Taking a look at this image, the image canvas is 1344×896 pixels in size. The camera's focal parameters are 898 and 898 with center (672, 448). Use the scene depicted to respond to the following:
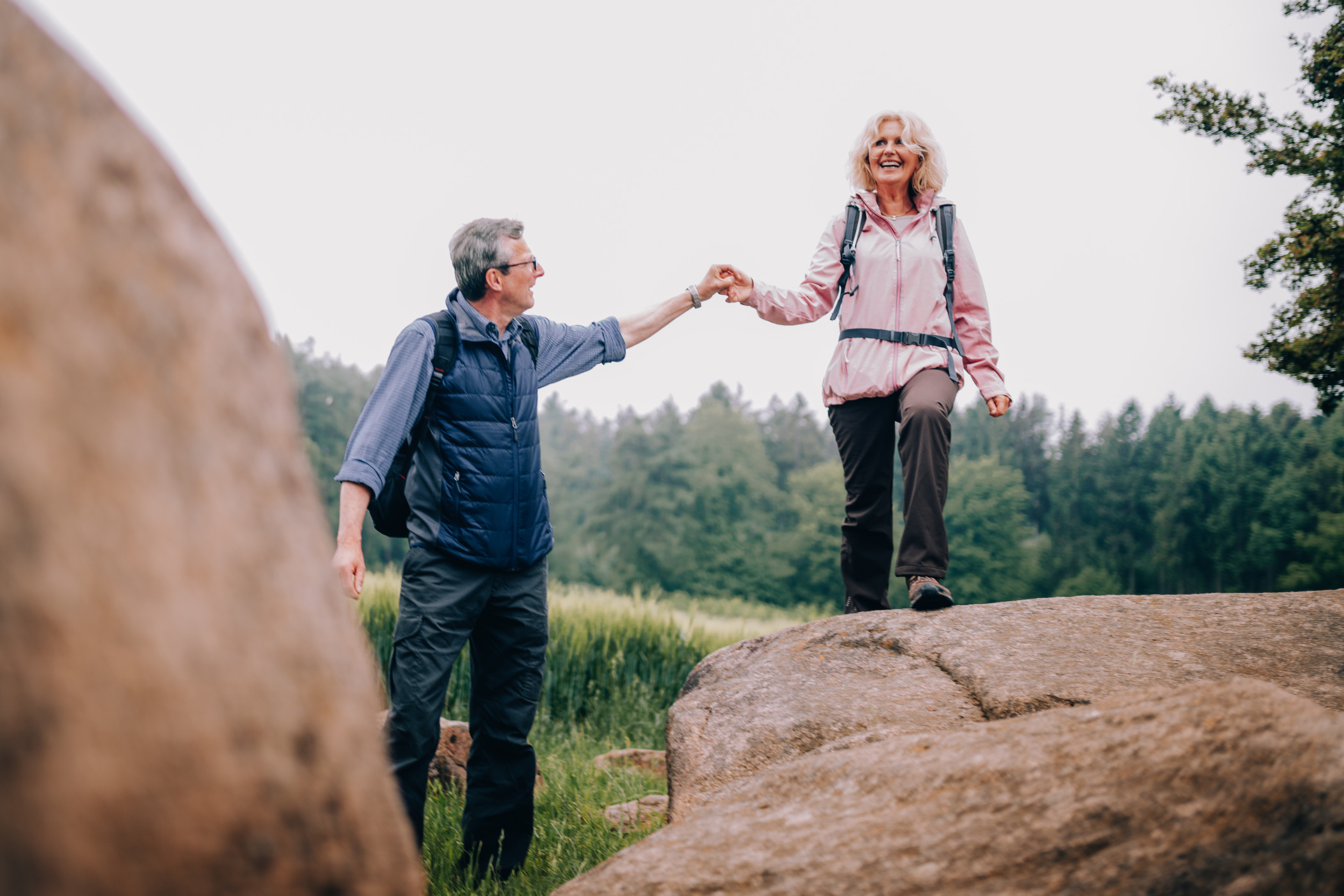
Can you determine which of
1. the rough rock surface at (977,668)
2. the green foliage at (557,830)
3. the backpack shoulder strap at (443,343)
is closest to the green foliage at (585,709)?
the green foliage at (557,830)

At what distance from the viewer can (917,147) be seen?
14.0 ft

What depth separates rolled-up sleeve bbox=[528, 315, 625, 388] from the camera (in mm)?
3883

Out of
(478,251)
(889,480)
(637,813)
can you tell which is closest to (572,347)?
(478,251)

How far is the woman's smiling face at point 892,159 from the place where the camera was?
426cm

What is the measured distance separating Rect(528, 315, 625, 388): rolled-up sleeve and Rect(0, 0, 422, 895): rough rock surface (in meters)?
2.65

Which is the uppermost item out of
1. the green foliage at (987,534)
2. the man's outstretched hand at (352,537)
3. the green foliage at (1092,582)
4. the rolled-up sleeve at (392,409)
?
the rolled-up sleeve at (392,409)

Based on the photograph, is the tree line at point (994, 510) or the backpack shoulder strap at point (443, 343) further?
the tree line at point (994, 510)

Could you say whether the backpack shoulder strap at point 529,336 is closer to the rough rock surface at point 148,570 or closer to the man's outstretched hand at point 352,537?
the man's outstretched hand at point 352,537

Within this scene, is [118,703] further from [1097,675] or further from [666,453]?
[666,453]

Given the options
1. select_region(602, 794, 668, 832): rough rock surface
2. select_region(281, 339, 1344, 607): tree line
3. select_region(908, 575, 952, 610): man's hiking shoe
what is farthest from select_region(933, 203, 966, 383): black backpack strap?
select_region(281, 339, 1344, 607): tree line

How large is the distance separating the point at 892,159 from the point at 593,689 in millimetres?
6663

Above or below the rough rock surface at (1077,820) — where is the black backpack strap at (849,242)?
above

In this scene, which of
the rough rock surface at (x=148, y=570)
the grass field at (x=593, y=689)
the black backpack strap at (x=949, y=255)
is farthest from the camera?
the grass field at (x=593, y=689)

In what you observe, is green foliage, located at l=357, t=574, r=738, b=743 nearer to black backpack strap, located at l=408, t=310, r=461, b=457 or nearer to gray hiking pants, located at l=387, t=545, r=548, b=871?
gray hiking pants, located at l=387, t=545, r=548, b=871
